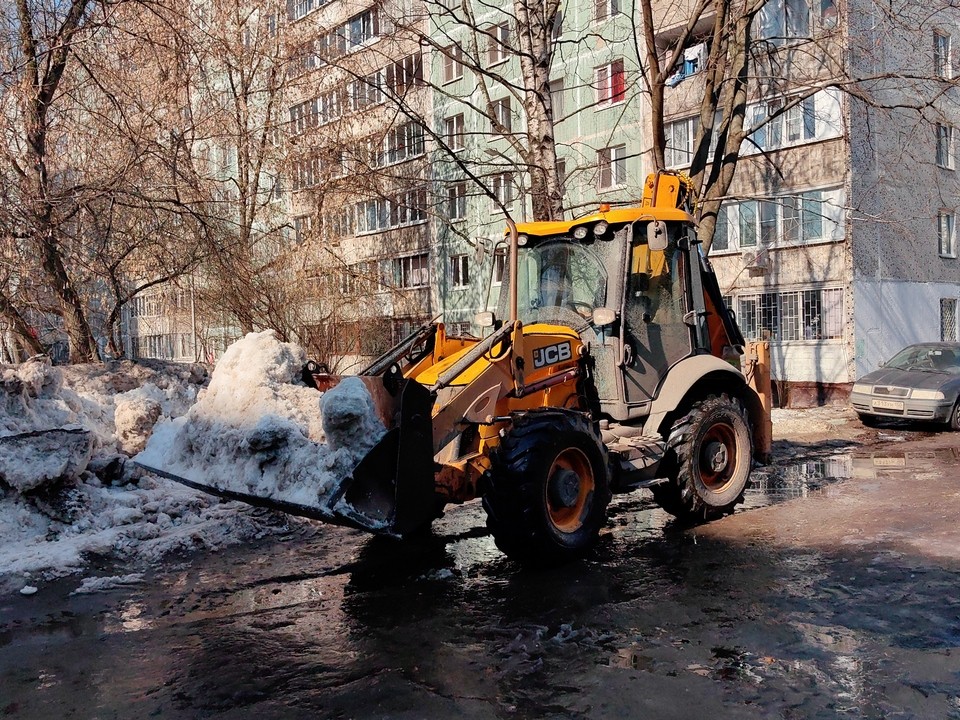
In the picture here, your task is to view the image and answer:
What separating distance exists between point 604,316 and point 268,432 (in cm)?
288

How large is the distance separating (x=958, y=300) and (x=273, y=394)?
22481 mm

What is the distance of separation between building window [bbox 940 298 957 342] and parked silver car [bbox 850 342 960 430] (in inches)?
272

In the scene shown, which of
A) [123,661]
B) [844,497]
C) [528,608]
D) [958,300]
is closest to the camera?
[123,661]

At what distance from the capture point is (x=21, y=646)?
5105 mm

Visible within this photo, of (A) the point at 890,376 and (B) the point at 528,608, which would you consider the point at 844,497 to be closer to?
(B) the point at 528,608

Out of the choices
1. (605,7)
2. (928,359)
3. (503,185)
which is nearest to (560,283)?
(503,185)

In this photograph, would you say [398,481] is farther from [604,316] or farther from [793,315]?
[793,315]

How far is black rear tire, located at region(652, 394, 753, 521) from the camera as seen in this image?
24.9 ft

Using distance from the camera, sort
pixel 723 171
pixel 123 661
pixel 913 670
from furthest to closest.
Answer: pixel 723 171
pixel 123 661
pixel 913 670

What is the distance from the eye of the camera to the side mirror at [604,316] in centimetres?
731

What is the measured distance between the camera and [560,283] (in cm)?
785

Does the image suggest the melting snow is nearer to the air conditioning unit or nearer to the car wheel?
the car wheel

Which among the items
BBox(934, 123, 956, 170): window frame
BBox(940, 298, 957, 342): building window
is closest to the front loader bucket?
BBox(940, 298, 957, 342): building window

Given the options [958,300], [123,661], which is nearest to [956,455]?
[123,661]
